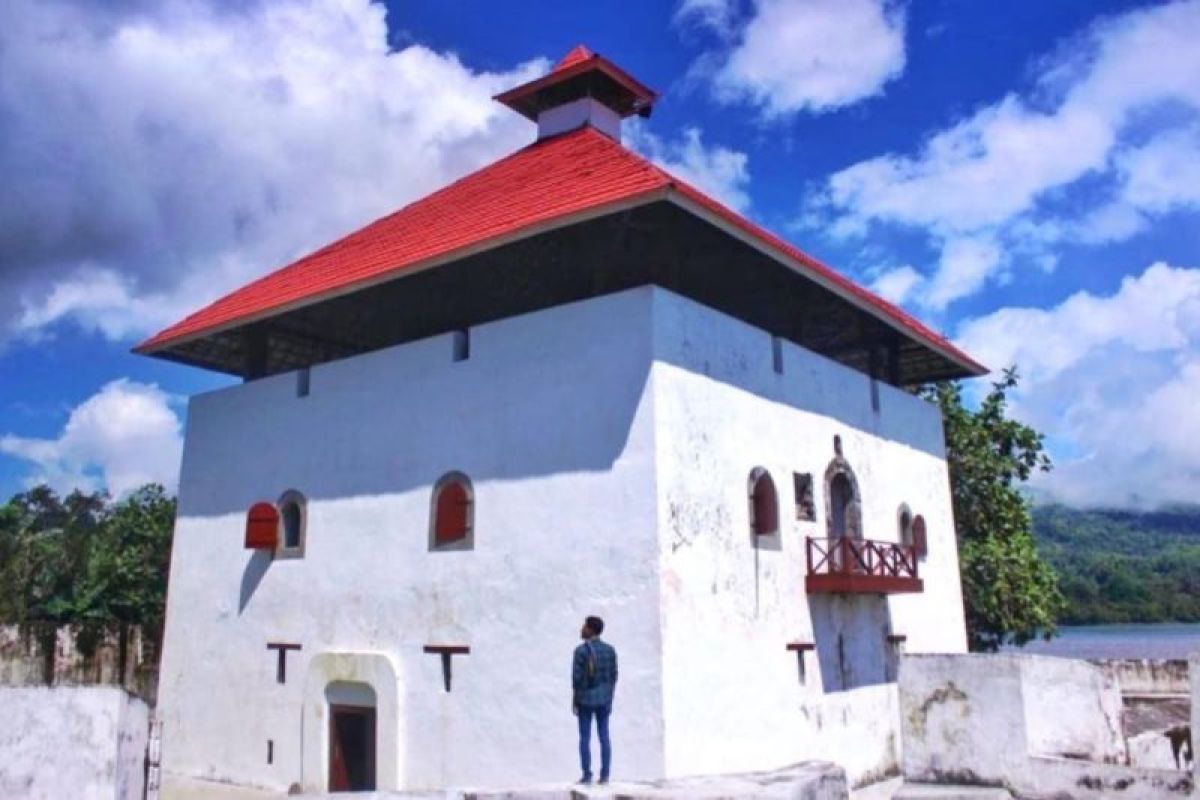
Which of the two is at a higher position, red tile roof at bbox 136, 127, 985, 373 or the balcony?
red tile roof at bbox 136, 127, 985, 373

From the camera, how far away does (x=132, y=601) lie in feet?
59.3

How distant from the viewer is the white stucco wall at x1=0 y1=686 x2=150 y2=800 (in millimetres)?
4836

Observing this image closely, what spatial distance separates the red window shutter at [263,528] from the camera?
12.6 meters

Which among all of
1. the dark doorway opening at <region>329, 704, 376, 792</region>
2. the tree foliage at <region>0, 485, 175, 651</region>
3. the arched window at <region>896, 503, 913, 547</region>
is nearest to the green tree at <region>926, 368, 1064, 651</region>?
the arched window at <region>896, 503, 913, 547</region>

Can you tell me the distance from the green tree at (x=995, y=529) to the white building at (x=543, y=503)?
3.67 metres

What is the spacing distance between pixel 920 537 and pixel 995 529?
505cm

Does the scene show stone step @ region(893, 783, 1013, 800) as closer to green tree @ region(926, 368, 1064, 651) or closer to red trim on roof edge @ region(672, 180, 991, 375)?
red trim on roof edge @ region(672, 180, 991, 375)

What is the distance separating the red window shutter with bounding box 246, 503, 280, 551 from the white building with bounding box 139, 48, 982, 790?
0.14 ft

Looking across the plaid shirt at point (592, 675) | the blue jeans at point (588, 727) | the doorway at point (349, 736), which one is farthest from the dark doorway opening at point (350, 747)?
the plaid shirt at point (592, 675)

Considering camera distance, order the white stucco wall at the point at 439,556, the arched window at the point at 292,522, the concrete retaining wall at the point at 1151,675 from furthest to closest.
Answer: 1. the concrete retaining wall at the point at 1151,675
2. the arched window at the point at 292,522
3. the white stucco wall at the point at 439,556

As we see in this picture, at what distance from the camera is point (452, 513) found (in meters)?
10.9

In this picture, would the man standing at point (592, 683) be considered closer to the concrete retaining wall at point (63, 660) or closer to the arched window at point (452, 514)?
the arched window at point (452, 514)

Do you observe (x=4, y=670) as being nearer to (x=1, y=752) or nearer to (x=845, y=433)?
(x=1, y=752)

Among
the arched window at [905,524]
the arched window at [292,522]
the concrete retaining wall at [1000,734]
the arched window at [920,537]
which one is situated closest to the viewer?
the concrete retaining wall at [1000,734]
